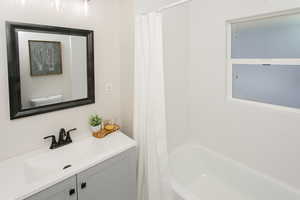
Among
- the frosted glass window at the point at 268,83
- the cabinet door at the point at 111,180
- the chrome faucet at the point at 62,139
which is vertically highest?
the frosted glass window at the point at 268,83

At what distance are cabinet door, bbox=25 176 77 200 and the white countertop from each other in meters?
0.03

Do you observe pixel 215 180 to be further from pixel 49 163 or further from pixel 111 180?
pixel 49 163

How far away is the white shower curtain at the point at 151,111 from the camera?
1.54m

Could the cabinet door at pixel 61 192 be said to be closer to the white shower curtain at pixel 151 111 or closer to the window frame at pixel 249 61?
the white shower curtain at pixel 151 111

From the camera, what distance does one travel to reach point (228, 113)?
2.19 m

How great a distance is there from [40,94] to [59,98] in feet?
0.51

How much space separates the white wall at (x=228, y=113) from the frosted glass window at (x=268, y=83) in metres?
0.18

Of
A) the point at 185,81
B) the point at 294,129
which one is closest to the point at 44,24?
the point at 185,81

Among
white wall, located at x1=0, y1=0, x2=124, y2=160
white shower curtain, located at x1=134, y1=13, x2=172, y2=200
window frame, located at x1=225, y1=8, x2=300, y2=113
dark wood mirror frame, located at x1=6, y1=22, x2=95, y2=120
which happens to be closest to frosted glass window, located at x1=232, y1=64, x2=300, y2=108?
window frame, located at x1=225, y1=8, x2=300, y2=113

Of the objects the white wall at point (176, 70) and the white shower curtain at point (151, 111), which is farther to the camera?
the white wall at point (176, 70)

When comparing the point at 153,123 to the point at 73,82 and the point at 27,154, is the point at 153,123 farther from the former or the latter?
the point at 27,154

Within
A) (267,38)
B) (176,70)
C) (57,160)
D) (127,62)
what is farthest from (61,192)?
(267,38)

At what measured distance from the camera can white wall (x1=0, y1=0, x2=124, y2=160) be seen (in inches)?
51.2

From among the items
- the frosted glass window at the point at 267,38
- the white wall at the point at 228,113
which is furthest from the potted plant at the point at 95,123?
the frosted glass window at the point at 267,38
